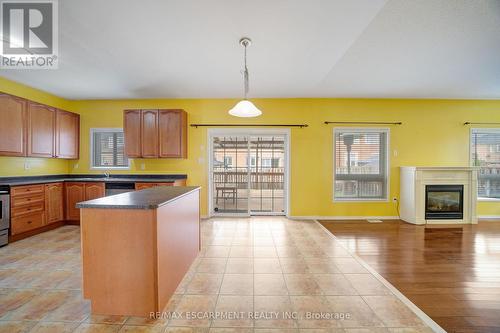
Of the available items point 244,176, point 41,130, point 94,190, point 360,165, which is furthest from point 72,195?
point 360,165

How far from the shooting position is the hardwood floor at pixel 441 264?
5.87ft

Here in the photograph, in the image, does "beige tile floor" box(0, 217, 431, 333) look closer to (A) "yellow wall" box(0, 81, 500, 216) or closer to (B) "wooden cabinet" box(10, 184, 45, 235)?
(B) "wooden cabinet" box(10, 184, 45, 235)

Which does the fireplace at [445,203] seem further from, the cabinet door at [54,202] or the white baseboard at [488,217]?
the cabinet door at [54,202]

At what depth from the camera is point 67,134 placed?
4.49 m

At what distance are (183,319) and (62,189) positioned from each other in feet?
13.3

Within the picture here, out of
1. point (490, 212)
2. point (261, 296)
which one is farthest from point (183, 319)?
point (490, 212)

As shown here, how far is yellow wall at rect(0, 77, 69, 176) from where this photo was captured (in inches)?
144

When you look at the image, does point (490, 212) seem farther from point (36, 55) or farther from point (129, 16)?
point (36, 55)

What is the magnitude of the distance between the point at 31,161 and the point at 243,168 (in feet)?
13.4

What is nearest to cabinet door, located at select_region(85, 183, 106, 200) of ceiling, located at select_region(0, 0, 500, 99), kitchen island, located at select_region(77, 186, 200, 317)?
ceiling, located at select_region(0, 0, 500, 99)

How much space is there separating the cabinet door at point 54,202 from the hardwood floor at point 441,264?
5099 millimetres

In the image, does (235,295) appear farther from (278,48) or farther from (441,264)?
(278,48)

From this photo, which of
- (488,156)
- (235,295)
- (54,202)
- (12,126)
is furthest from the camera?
(488,156)

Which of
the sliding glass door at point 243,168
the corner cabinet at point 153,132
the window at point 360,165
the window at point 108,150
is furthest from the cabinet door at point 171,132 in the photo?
the window at point 360,165
